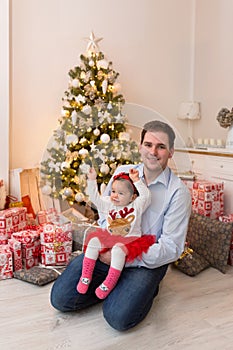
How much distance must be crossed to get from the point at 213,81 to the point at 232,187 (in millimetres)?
1232

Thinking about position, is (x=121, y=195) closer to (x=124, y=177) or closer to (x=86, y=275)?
(x=124, y=177)

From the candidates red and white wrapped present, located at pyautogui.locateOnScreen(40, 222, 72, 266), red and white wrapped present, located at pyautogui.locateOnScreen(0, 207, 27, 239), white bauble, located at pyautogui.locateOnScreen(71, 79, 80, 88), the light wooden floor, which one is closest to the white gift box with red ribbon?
red and white wrapped present, located at pyautogui.locateOnScreen(0, 207, 27, 239)

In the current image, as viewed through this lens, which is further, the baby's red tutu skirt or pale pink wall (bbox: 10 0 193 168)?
pale pink wall (bbox: 10 0 193 168)

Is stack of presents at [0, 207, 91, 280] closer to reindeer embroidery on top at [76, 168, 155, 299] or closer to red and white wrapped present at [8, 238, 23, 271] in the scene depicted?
red and white wrapped present at [8, 238, 23, 271]

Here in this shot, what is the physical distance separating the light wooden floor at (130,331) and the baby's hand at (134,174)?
0.66m

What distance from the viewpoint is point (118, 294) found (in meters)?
1.51

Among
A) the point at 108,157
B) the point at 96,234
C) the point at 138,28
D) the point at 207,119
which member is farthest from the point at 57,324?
the point at 138,28

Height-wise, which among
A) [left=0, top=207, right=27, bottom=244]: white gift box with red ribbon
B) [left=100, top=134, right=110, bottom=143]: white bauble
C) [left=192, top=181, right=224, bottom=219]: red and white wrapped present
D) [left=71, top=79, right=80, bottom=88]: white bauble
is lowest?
[left=0, top=207, right=27, bottom=244]: white gift box with red ribbon

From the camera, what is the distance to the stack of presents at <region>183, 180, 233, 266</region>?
7.98 ft

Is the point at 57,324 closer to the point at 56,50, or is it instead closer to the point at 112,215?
the point at 112,215

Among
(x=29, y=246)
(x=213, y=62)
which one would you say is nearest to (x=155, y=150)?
(x=29, y=246)

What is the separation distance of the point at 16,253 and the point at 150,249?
3.01 feet

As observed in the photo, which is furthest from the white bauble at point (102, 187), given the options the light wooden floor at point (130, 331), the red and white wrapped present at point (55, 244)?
the red and white wrapped present at point (55, 244)

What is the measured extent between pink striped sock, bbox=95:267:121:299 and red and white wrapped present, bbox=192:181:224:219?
1136 millimetres
